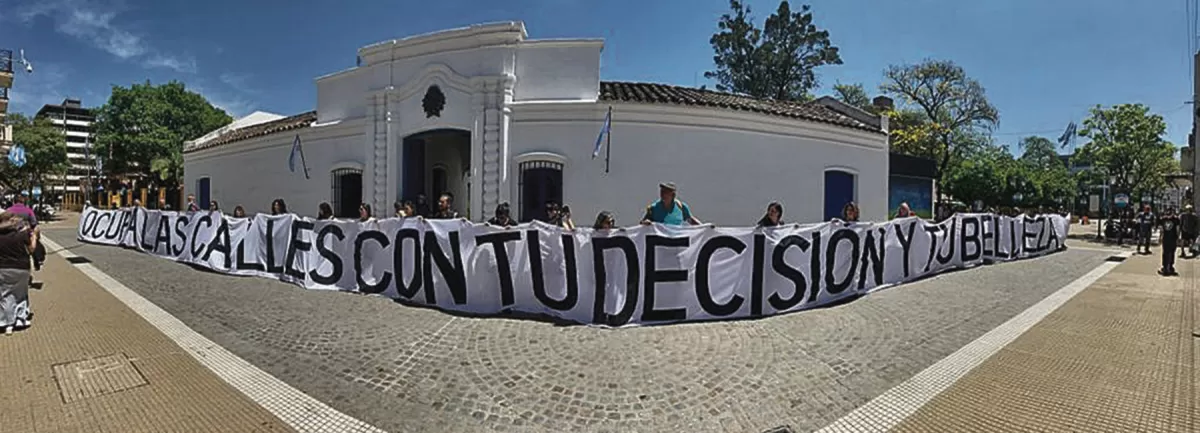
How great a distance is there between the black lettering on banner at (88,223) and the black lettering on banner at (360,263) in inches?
560

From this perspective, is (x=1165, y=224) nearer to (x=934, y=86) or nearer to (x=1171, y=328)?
(x=1171, y=328)

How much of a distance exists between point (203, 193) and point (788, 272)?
26387 mm

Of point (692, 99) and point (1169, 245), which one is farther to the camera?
point (692, 99)

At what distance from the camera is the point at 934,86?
117 feet

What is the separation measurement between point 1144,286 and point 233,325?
14363 millimetres

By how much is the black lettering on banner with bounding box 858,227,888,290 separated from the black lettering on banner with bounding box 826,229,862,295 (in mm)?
258

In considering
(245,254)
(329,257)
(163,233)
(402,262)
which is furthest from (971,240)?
(163,233)

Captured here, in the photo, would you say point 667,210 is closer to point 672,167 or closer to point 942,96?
point 672,167

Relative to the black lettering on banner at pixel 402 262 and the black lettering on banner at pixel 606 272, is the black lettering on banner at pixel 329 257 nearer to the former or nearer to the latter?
the black lettering on banner at pixel 402 262

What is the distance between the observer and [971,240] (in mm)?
11570

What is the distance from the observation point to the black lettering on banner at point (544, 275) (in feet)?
20.3

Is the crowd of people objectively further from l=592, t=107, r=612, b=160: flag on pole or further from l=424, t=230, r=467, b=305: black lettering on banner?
l=592, t=107, r=612, b=160: flag on pole

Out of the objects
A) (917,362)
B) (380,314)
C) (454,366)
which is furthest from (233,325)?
(917,362)

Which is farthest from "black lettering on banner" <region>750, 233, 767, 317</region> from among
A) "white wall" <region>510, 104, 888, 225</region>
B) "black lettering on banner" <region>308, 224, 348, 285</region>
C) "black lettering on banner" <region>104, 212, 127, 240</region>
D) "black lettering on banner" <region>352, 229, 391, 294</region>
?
"black lettering on banner" <region>104, 212, 127, 240</region>
